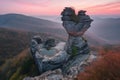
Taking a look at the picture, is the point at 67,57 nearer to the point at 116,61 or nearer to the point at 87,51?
the point at 87,51

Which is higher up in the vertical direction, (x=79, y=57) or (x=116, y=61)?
(x=116, y=61)

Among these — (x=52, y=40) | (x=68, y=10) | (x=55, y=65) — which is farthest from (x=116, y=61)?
(x=52, y=40)

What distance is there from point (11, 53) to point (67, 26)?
206 feet

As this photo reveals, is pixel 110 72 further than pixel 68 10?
No

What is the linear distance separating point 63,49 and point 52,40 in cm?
672

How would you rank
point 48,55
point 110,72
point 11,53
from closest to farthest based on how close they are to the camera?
point 110,72, point 48,55, point 11,53

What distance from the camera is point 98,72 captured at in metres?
19.4

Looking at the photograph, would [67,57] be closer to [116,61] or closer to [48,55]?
[48,55]

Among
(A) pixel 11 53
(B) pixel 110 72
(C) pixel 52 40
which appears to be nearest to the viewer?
(B) pixel 110 72

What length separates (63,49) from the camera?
4444 centimetres

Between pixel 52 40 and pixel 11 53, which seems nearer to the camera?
pixel 52 40

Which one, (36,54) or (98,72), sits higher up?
(98,72)

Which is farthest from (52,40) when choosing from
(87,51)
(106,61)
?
(106,61)

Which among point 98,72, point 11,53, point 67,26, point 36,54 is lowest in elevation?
point 11,53
